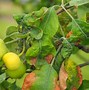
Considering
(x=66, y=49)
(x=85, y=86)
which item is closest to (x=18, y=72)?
(x=66, y=49)

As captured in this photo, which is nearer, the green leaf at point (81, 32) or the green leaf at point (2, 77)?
the green leaf at point (81, 32)

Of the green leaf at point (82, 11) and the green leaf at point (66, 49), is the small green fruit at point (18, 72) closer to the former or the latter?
the green leaf at point (66, 49)

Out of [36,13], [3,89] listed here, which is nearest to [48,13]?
[36,13]

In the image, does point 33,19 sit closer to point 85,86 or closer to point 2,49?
point 2,49

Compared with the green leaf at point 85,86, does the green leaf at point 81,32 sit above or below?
above

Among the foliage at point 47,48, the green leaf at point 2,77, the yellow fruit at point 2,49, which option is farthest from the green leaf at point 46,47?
the green leaf at point 2,77

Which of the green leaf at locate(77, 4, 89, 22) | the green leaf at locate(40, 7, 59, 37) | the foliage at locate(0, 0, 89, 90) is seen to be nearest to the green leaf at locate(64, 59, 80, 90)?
the foliage at locate(0, 0, 89, 90)
